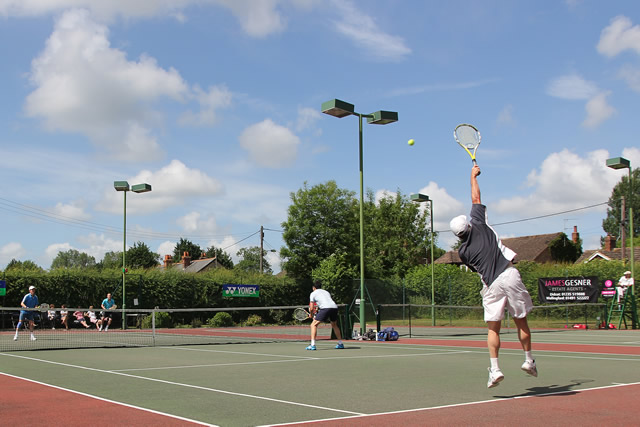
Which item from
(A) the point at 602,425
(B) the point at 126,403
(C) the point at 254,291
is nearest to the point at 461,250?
(A) the point at 602,425

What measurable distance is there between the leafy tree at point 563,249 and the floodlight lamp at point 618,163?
43.4 metres

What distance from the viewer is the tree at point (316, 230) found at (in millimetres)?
36938

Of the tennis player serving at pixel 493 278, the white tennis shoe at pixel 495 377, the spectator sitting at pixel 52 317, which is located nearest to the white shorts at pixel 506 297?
the tennis player serving at pixel 493 278

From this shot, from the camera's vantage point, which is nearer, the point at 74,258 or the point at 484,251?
the point at 484,251

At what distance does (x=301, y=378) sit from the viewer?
25.4 feet

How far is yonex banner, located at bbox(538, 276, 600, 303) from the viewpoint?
2566cm

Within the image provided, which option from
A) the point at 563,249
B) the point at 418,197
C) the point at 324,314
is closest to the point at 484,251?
the point at 324,314

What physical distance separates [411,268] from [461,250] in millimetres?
46808

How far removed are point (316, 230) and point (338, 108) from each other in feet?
63.8

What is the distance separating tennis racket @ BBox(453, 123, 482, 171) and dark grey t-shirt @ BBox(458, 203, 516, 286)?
1911 millimetres

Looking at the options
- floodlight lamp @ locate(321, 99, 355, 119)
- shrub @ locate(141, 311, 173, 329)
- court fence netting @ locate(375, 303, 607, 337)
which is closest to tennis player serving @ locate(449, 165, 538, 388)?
floodlight lamp @ locate(321, 99, 355, 119)

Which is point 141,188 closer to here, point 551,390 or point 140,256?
point 551,390

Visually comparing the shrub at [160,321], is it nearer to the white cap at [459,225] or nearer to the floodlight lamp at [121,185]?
the floodlight lamp at [121,185]

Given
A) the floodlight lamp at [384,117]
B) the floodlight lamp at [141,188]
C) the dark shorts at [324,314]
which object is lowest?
the dark shorts at [324,314]
